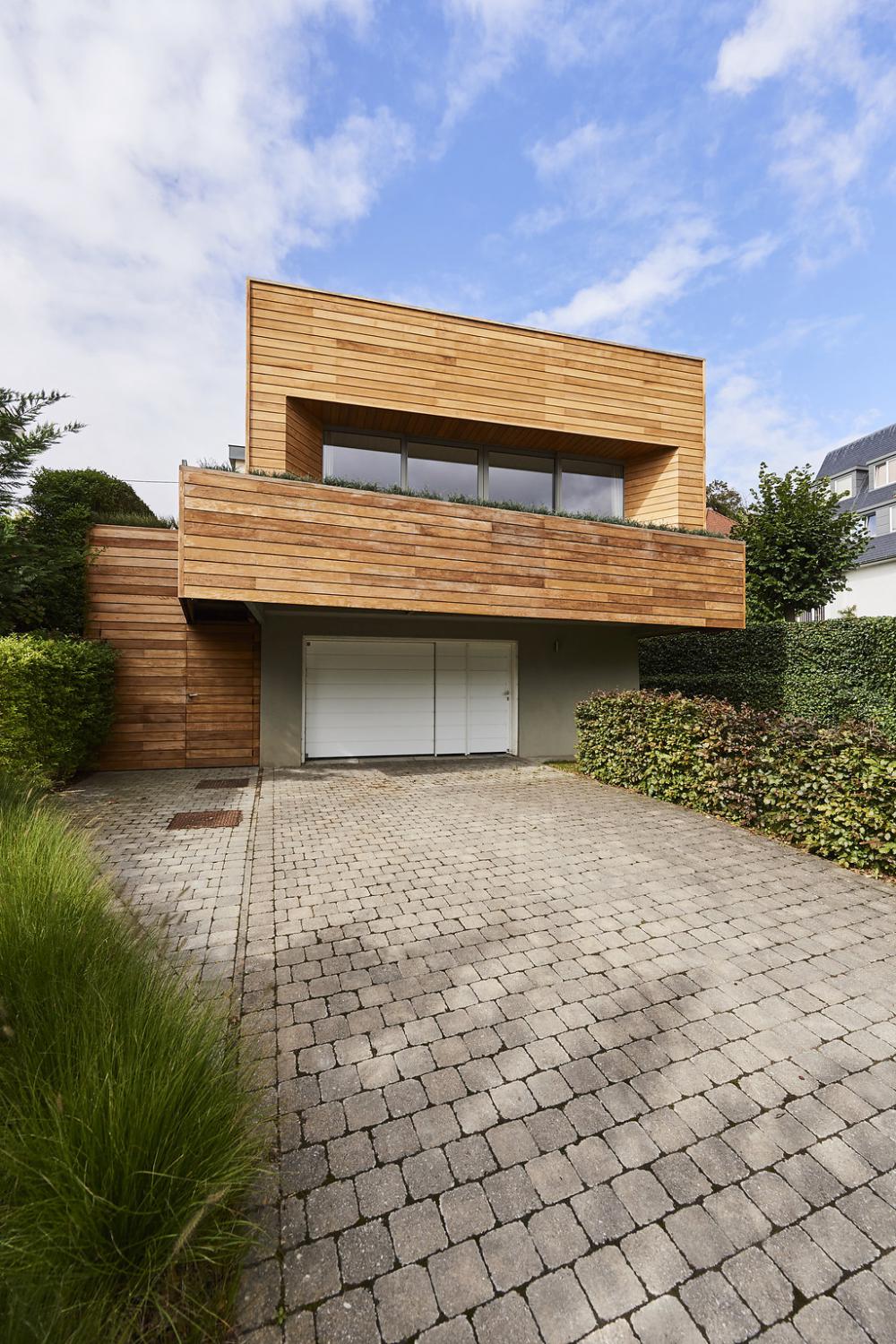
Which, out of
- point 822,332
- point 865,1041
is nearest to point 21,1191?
point 865,1041

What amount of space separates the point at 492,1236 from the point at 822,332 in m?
18.5

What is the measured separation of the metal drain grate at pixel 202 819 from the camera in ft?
18.4

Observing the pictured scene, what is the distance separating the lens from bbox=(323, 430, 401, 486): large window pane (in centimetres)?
923

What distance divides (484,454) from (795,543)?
6.66m

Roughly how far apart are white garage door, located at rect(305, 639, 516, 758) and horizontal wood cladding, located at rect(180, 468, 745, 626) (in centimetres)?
219

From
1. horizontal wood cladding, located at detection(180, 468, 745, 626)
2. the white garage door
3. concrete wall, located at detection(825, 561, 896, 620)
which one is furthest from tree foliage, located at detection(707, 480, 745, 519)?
the white garage door

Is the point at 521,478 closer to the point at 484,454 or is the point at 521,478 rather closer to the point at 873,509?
the point at 484,454

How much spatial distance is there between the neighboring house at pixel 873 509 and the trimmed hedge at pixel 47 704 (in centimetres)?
2548

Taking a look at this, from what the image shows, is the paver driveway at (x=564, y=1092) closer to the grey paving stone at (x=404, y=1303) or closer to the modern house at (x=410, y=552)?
the grey paving stone at (x=404, y=1303)

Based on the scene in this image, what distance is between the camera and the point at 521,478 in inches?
401

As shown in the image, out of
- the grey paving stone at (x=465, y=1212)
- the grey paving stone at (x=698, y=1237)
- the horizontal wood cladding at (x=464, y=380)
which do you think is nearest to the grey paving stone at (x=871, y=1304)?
the grey paving stone at (x=698, y=1237)

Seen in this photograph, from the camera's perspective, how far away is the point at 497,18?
7.40 metres

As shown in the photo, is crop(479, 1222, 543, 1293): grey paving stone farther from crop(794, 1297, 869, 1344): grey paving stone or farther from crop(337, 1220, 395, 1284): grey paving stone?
crop(794, 1297, 869, 1344): grey paving stone

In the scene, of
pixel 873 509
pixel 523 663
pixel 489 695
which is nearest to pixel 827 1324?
pixel 489 695
